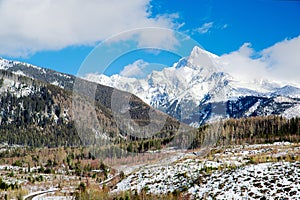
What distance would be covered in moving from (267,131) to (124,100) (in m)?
105

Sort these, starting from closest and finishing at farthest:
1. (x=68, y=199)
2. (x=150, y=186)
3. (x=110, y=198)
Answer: (x=110, y=198) < (x=150, y=186) < (x=68, y=199)

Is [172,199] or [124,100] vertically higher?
[124,100]

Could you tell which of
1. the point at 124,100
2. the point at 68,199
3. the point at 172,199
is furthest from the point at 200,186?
the point at 68,199

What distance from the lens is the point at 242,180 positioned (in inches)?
1241

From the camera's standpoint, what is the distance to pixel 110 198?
35625 millimetres

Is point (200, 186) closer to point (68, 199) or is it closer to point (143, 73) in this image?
point (143, 73)

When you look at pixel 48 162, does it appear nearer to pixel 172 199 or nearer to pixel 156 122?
pixel 156 122

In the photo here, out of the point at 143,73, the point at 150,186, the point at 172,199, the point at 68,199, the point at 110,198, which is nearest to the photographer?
the point at 143,73

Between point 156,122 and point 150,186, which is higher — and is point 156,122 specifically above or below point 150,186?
above

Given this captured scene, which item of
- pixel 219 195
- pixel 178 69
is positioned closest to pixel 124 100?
pixel 178 69

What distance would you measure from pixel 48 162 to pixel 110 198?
108666mm

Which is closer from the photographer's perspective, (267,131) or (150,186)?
(150,186)

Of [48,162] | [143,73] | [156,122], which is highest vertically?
[143,73]

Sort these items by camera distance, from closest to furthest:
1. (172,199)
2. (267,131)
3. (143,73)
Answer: (143,73), (172,199), (267,131)
